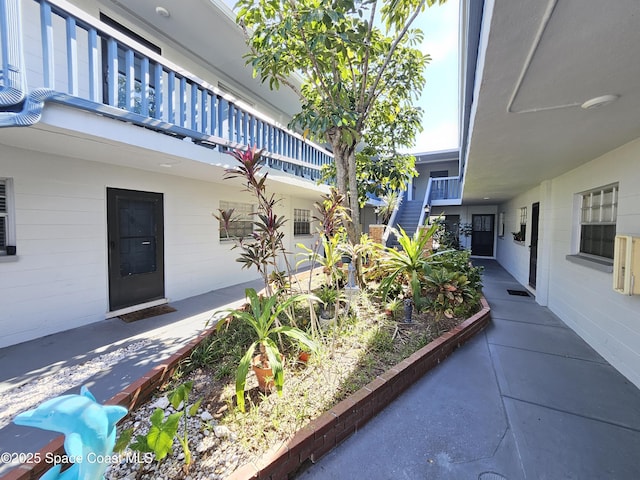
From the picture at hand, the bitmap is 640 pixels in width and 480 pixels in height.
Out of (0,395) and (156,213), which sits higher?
(156,213)

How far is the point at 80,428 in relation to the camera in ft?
3.80

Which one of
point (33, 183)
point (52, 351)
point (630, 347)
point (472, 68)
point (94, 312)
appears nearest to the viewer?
point (472, 68)

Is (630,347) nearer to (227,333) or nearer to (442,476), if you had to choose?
(442,476)

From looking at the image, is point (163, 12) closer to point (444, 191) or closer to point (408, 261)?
point (408, 261)

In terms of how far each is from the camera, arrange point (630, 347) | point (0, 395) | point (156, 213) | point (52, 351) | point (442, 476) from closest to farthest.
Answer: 1. point (442, 476)
2. point (0, 395)
3. point (630, 347)
4. point (52, 351)
5. point (156, 213)

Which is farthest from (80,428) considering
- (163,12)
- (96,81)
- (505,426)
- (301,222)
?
(301,222)

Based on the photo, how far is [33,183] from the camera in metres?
3.67

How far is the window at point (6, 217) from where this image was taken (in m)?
3.50

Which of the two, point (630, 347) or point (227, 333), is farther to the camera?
point (227, 333)

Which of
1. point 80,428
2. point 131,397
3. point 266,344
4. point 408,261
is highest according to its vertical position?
point 408,261

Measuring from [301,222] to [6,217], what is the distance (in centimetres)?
714

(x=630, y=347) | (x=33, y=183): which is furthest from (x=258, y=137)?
(x=630, y=347)

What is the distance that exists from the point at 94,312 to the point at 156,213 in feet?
6.19

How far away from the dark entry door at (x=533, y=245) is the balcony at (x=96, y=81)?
6.07m
